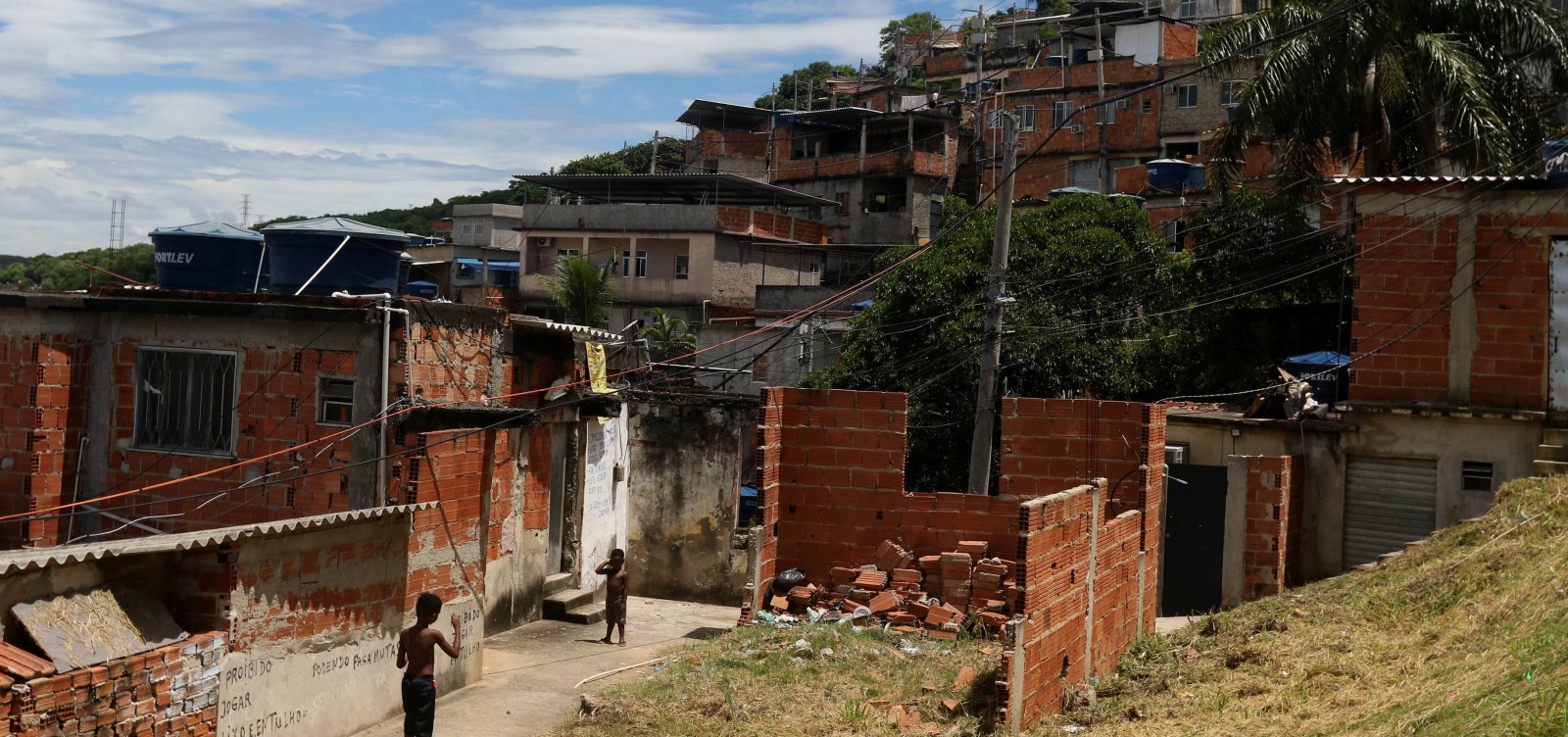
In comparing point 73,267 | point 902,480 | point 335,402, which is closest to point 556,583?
point 335,402

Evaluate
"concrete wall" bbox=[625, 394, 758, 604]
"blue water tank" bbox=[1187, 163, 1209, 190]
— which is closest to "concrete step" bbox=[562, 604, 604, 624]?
"concrete wall" bbox=[625, 394, 758, 604]

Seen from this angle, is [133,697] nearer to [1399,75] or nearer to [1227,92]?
[1399,75]

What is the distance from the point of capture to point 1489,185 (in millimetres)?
17359

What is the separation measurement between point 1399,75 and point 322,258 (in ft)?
55.6

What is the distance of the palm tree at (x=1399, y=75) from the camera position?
22.4m

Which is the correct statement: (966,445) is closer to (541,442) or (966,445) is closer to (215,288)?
(541,442)

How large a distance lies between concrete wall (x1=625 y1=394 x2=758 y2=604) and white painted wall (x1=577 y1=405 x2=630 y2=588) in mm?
736

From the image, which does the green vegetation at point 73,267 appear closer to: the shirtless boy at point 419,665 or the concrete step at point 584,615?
the concrete step at point 584,615

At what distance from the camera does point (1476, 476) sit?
57.8 feet

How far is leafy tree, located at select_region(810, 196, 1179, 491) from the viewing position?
82.4 feet

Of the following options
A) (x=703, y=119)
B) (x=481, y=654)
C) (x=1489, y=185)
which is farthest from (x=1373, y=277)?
(x=703, y=119)

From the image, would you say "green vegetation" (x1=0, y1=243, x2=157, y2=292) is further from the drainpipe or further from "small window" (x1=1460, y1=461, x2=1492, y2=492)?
"small window" (x1=1460, y1=461, x2=1492, y2=492)

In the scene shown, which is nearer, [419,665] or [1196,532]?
[419,665]

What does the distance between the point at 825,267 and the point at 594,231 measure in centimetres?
814
